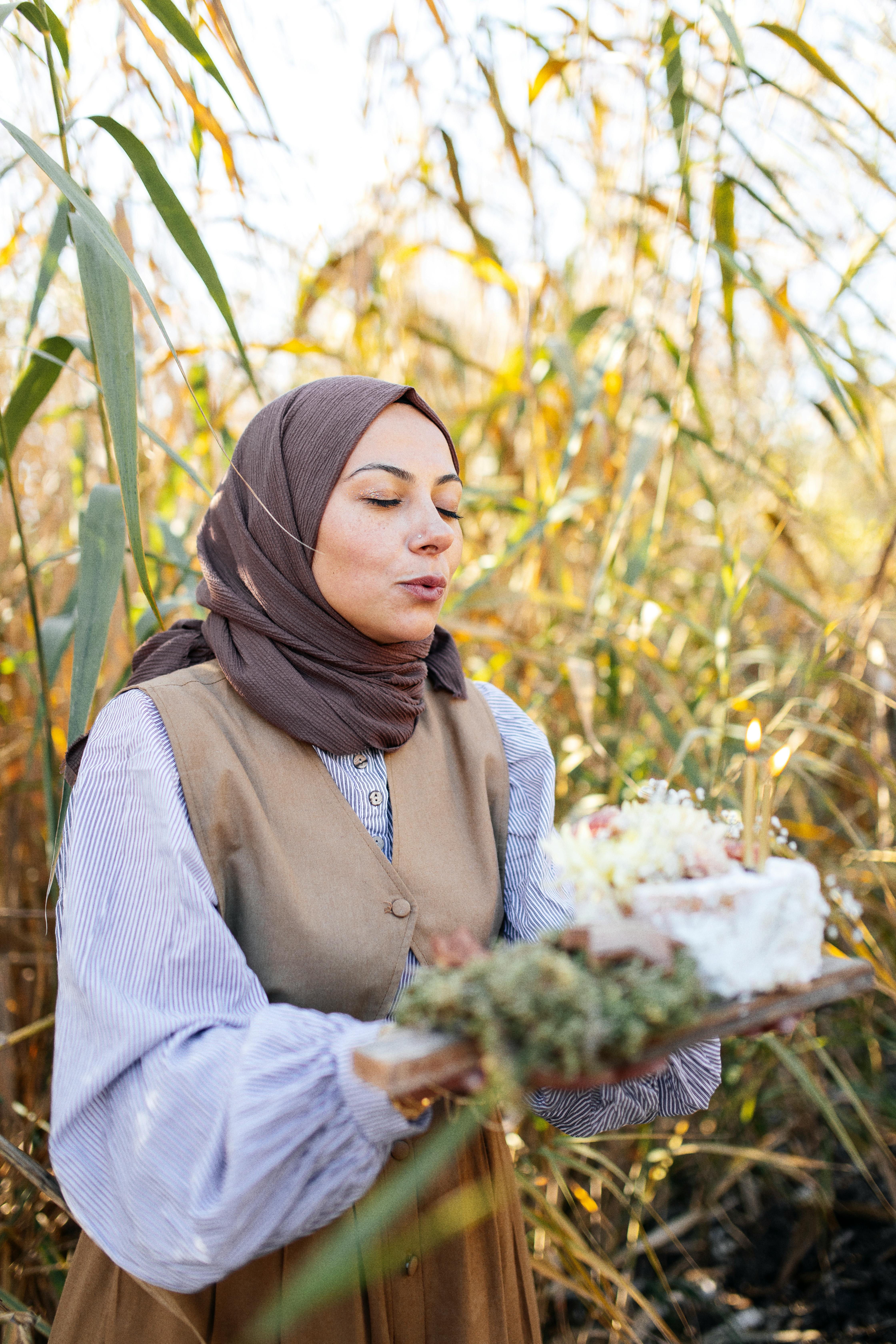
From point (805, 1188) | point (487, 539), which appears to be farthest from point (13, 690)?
point (805, 1188)

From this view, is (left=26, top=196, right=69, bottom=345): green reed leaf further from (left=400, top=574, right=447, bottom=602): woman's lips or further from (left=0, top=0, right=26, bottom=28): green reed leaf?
(left=400, top=574, right=447, bottom=602): woman's lips

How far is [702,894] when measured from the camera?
0.74 metres

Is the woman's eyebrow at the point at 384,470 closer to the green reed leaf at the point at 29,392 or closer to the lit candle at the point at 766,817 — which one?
the green reed leaf at the point at 29,392

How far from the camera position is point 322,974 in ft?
3.14

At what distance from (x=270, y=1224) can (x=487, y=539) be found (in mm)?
1742

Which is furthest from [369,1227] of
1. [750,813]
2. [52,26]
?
[52,26]

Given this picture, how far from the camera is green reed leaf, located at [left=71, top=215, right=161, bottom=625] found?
898 millimetres

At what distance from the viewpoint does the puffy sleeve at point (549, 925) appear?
1070 millimetres

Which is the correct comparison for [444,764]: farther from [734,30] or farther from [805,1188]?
[805,1188]

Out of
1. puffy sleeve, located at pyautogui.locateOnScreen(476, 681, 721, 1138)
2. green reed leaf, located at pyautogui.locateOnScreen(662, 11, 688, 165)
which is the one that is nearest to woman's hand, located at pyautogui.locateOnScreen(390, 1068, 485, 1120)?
puffy sleeve, located at pyautogui.locateOnScreen(476, 681, 721, 1138)

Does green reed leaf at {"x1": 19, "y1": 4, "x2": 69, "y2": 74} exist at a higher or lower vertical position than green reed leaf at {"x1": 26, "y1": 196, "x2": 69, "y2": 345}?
higher

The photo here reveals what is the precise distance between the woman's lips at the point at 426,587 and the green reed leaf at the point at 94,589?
1.07 ft

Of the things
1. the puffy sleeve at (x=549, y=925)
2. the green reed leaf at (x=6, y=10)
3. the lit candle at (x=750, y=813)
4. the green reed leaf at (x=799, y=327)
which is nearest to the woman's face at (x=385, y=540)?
the puffy sleeve at (x=549, y=925)

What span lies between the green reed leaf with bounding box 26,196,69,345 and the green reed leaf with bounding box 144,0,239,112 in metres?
0.22
